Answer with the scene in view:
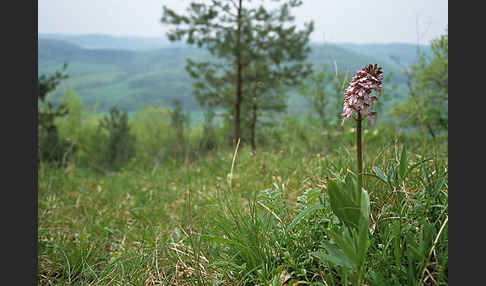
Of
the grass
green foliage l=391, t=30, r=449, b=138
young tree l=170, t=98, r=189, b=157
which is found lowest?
the grass

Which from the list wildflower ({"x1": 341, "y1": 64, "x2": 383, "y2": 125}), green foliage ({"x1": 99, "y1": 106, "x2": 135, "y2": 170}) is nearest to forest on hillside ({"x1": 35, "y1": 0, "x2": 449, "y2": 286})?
wildflower ({"x1": 341, "y1": 64, "x2": 383, "y2": 125})

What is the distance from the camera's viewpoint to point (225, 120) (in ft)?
21.0

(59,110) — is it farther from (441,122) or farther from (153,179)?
(441,122)

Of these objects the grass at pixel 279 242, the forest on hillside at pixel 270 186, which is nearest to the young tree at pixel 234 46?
the forest on hillside at pixel 270 186

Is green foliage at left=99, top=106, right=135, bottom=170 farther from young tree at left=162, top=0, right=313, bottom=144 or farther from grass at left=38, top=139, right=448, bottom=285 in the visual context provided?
grass at left=38, top=139, right=448, bottom=285

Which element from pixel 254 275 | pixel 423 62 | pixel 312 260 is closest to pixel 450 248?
pixel 312 260

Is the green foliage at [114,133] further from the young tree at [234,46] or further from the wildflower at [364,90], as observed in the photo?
the wildflower at [364,90]

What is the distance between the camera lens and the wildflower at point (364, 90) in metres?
1.06

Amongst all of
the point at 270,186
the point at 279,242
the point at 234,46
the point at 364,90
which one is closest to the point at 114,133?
the point at 234,46

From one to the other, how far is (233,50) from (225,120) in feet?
4.65

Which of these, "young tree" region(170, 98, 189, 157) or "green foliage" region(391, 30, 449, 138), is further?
"green foliage" region(391, 30, 449, 138)

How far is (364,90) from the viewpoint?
106 centimetres

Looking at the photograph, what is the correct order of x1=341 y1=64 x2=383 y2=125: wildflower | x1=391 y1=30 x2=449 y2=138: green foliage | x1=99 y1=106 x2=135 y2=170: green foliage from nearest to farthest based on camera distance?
x1=341 y1=64 x2=383 y2=125: wildflower < x1=391 y1=30 x2=449 y2=138: green foliage < x1=99 y1=106 x2=135 y2=170: green foliage

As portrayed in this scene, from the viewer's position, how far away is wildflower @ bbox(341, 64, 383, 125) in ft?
3.49
